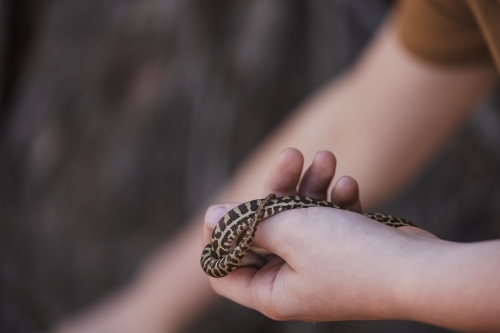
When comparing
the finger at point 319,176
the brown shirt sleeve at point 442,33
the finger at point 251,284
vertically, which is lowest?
the finger at point 251,284

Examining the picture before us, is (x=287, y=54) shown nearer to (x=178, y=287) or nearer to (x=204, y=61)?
(x=204, y=61)

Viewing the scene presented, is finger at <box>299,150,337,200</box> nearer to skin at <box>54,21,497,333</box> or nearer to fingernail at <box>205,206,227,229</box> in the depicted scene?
A: fingernail at <box>205,206,227,229</box>

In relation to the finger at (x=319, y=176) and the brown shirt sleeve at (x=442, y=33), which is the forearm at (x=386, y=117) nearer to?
the brown shirt sleeve at (x=442, y=33)

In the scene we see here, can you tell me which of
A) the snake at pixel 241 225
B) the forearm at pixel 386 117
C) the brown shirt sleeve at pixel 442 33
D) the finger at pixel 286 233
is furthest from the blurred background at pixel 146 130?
the finger at pixel 286 233

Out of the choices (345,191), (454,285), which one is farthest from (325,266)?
(345,191)

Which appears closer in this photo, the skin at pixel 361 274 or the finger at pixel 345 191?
the skin at pixel 361 274

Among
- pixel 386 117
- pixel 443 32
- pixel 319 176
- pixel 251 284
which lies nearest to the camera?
pixel 251 284

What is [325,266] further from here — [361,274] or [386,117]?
[386,117]
